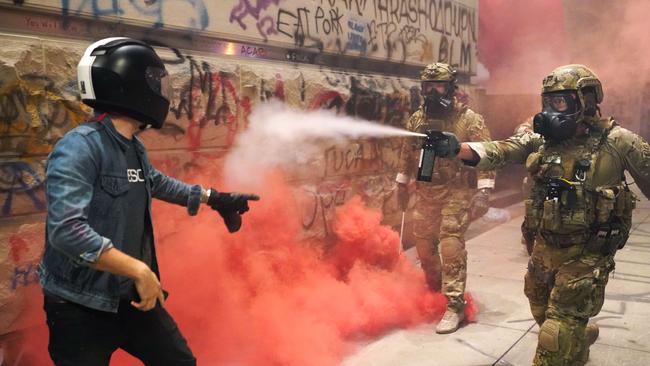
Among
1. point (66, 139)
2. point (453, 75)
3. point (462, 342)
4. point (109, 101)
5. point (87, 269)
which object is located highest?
point (453, 75)

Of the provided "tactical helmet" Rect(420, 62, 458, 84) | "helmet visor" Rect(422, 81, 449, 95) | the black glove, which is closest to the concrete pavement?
the black glove

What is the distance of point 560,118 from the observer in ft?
10.1

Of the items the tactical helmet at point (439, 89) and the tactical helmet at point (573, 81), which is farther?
the tactical helmet at point (439, 89)

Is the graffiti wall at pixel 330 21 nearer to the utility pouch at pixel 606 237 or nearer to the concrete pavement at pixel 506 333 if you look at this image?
the concrete pavement at pixel 506 333

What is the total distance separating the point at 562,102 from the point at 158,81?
2.28 meters

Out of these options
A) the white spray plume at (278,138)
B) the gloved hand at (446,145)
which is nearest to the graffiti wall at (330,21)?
the white spray plume at (278,138)

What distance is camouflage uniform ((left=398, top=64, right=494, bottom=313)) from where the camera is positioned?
4.50 metres

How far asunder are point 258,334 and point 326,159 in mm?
2506

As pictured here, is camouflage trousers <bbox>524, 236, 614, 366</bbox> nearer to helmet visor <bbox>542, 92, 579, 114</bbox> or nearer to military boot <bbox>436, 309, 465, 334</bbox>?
helmet visor <bbox>542, 92, 579, 114</bbox>

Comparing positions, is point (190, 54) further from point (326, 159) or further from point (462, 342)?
Result: point (462, 342)

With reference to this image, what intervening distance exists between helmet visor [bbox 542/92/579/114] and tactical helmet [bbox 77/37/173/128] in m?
2.25

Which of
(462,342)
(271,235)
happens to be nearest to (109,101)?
(271,235)

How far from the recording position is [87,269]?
6.62 ft

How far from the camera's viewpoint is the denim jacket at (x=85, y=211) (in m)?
1.81
